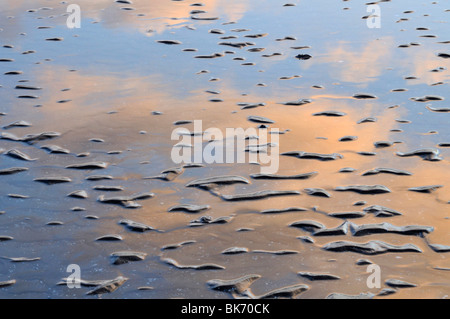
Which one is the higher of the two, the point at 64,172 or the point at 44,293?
the point at 64,172

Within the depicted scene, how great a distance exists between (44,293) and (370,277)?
164 centimetres

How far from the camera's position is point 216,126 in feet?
15.2

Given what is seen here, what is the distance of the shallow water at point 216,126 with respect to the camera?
312 centimetres

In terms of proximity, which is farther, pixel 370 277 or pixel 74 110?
pixel 74 110

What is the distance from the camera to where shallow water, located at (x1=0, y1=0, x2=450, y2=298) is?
312 cm

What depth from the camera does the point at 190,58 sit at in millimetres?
5992

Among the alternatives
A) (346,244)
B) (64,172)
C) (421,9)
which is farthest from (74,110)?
(421,9)

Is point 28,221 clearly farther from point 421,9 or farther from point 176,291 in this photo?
point 421,9

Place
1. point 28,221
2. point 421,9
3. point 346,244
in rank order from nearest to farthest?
point 346,244
point 28,221
point 421,9

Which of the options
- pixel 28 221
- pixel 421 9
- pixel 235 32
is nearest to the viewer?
pixel 28 221

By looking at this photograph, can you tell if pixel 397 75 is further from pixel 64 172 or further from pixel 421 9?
pixel 64 172

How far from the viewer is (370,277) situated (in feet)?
9.84

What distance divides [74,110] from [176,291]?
8.19ft

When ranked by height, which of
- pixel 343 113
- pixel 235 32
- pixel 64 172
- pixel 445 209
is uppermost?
pixel 235 32
